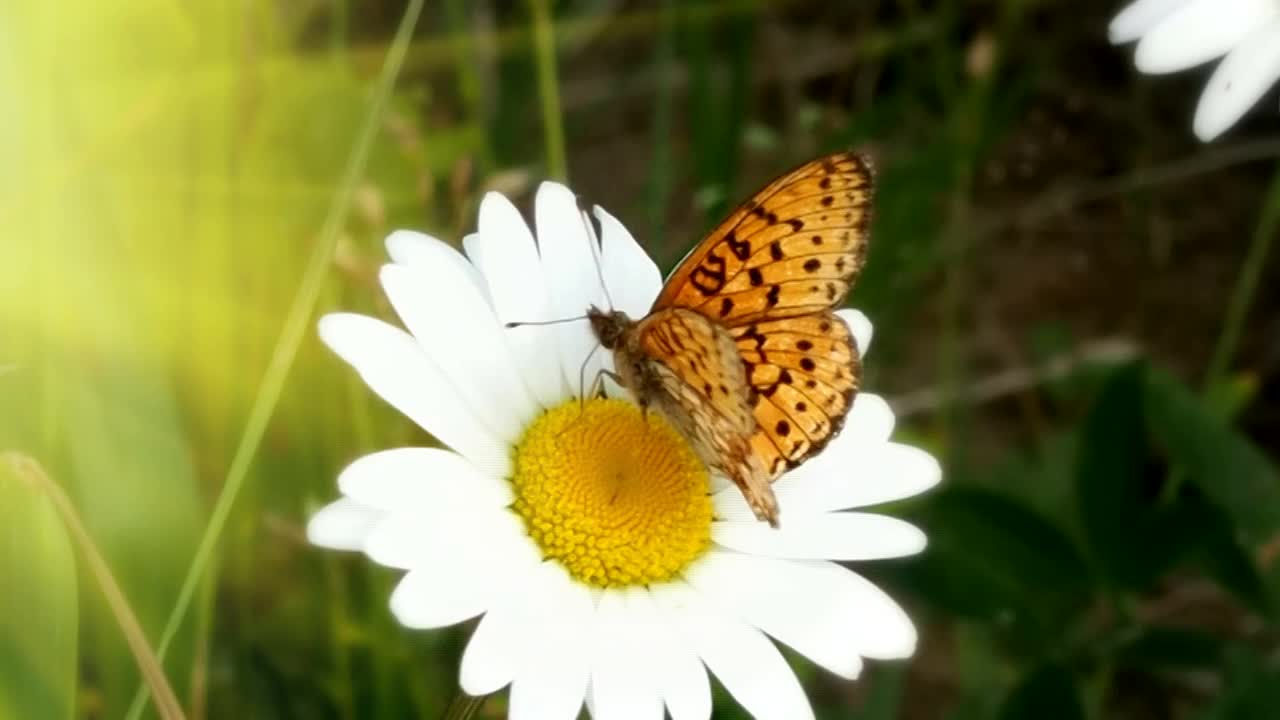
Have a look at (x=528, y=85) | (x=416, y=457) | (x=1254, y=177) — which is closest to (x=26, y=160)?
(x=416, y=457)

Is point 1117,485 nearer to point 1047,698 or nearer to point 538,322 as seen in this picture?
point 1047,698

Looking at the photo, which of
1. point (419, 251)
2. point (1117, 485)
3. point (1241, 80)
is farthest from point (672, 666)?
point (1117, 485)

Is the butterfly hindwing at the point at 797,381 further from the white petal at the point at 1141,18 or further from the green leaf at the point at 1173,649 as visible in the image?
the green leaf at the point at 1173,649

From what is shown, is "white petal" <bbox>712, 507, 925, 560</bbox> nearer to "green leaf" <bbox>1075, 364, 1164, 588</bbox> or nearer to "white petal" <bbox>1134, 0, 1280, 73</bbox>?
"white petal" <bbox>1134, 0, 1280, 73</bbox>

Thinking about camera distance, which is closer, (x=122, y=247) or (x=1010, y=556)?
(x=122, y=247)

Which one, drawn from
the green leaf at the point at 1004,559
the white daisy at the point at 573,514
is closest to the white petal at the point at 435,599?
the white daisy at the point at 573,514

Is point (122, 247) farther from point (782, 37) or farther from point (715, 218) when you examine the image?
point (782, 37)
